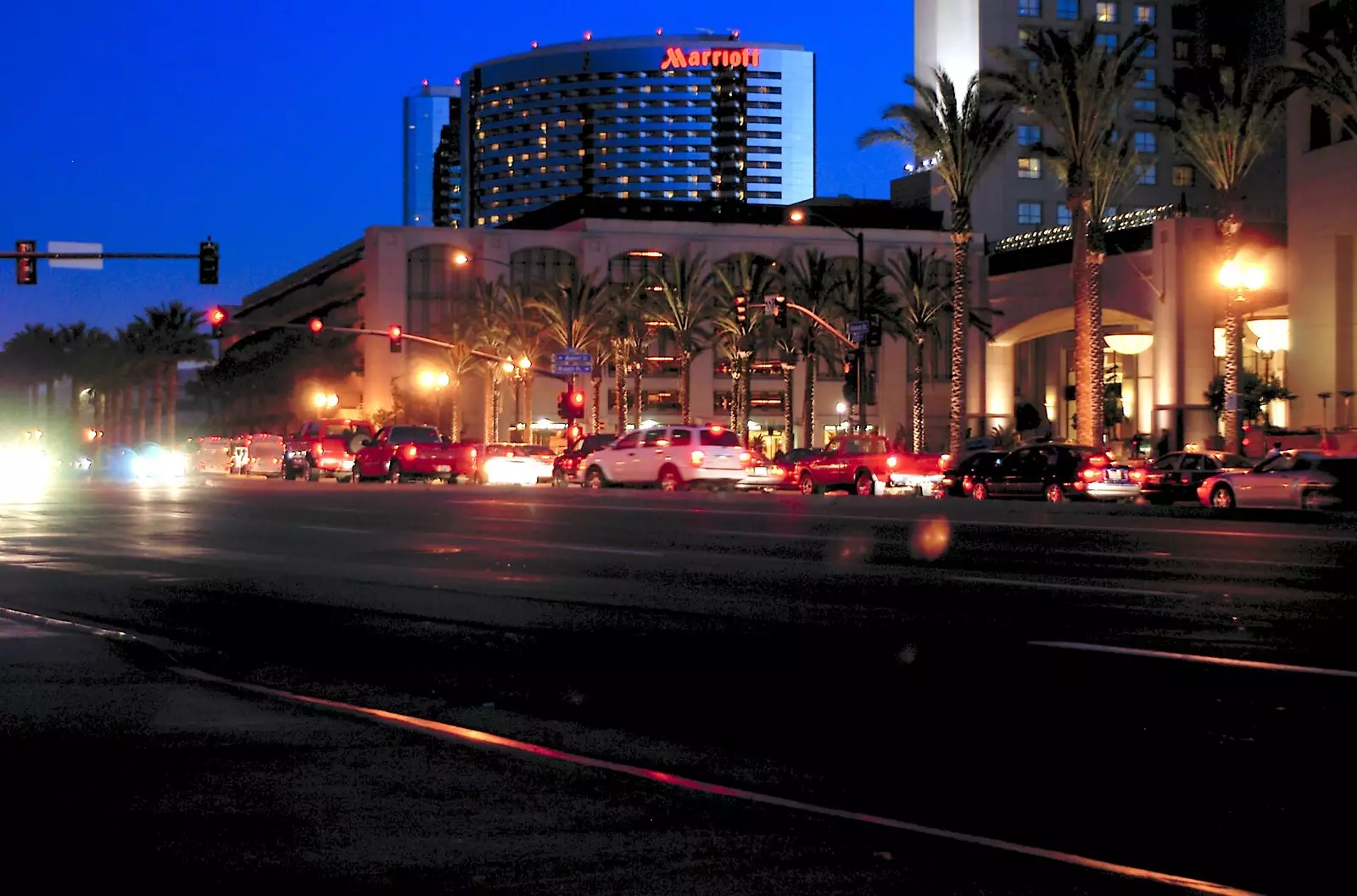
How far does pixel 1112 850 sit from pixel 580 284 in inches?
3293

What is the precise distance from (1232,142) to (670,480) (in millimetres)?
22520

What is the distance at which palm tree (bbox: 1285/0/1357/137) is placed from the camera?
44.9 m

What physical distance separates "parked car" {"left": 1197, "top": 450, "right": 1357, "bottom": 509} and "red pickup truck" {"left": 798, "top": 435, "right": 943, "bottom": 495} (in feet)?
40.4

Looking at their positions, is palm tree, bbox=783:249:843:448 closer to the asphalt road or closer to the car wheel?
the car wheel

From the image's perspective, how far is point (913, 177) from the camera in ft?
455

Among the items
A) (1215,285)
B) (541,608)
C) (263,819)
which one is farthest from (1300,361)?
(263,819)

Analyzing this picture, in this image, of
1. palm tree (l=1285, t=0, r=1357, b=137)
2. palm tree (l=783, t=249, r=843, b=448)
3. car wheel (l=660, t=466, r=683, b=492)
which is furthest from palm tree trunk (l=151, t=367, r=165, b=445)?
palm tree (l=1285, t=0, r=1357, b=137)

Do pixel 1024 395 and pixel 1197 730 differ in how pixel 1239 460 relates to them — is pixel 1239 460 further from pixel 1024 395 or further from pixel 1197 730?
pixel 1024 395

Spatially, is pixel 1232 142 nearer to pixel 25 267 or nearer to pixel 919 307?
pixel 919 307

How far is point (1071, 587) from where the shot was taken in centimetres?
Answer: 1545

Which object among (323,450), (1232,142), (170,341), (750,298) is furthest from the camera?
(170,341)

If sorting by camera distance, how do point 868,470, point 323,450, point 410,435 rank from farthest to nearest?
1. point 323,450
2. point 410,435
3. point 868,470

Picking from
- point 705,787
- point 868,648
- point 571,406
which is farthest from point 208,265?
point 705,787

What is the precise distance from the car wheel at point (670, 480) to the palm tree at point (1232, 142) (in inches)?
761
